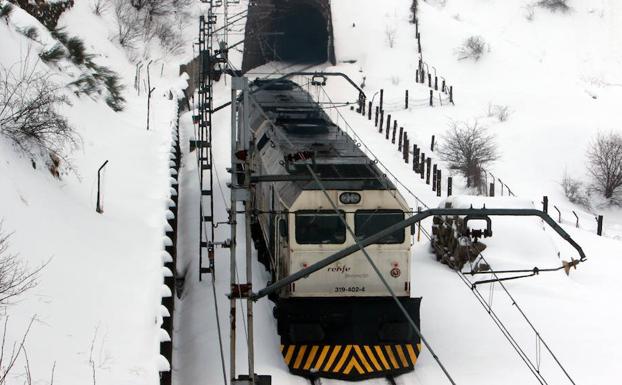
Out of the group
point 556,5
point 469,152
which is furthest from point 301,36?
point 556,5

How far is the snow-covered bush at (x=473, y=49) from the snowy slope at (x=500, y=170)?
0.58 meters

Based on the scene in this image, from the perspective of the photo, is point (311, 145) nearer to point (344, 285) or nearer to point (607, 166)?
point (344, 285)

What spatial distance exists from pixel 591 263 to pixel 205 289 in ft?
32.6

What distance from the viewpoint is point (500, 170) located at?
36.8 meters

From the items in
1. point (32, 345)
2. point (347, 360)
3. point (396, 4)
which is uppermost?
point (396, 4)

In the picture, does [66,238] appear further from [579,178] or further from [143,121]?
[579,178]

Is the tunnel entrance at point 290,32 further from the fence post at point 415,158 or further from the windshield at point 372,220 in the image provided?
the windshield at point 372,220

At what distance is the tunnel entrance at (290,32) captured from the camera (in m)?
53.3

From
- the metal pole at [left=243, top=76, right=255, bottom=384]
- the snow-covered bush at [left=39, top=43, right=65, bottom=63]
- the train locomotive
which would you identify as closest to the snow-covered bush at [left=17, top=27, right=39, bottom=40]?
the snow-covered bush at [left=39, top=43, right=65, bottom=63]

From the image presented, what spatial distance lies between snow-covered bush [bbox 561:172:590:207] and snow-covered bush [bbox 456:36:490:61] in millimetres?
20976

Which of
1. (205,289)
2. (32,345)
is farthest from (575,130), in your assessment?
(32,345)

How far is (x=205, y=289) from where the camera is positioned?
19609 millimetres

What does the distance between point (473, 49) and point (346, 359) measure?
4437 cm

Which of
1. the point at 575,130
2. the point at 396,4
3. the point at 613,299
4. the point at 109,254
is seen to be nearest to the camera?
the point at 109,254
